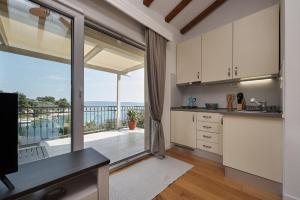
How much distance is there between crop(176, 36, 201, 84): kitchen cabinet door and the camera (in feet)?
8.79

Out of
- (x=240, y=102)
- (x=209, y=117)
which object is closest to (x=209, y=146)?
(x=209, y=117)

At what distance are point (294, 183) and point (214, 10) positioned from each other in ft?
9.94

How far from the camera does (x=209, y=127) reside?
2.30 metres

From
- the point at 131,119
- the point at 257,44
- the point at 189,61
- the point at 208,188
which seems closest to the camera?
the point at 208,188

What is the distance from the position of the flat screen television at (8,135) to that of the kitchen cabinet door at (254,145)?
2.12m

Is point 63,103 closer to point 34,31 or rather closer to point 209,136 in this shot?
point 34,31

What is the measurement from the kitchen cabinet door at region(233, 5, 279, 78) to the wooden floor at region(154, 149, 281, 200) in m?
1.50

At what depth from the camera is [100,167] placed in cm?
102

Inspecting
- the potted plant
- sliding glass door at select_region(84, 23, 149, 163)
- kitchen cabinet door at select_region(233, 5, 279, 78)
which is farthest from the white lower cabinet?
the potted plant

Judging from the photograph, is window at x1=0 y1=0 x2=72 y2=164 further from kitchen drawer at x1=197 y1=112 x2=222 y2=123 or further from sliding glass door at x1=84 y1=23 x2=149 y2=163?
sliding glass door at x1=84 y1=23 x2=149 y2=163

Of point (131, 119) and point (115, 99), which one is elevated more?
point (115, 99)

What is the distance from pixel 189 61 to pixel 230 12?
1.18 meters

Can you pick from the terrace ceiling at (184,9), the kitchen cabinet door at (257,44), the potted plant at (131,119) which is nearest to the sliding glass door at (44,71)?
the terrace ceiling at (184,9)

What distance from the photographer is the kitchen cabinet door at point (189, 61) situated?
8.79 feet
